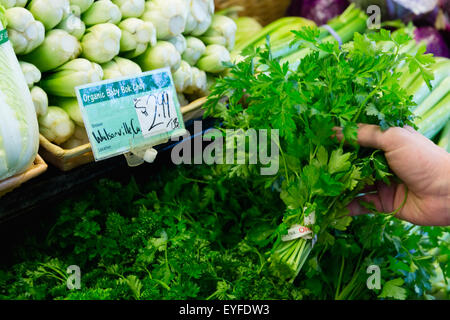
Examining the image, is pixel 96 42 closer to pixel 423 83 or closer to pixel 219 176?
pixel 219 176

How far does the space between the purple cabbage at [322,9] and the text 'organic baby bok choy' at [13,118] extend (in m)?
1.79

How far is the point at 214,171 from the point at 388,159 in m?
0.52

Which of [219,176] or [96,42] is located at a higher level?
[96,42]

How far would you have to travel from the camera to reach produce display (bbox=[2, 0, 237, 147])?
3.75 feet

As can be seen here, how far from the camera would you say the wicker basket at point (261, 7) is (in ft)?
7.29

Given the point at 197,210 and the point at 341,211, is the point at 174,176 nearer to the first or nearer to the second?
the point at 197,210

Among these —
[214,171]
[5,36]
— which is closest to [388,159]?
[214,171]

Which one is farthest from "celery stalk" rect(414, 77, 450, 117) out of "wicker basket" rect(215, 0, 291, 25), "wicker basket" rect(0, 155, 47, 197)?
"wicker basket" rect(0, 155, 47, 197)

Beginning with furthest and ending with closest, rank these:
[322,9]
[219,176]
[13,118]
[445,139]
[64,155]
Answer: [322,9]
[445,139]
[219,176]
[64,155]
[13,118]

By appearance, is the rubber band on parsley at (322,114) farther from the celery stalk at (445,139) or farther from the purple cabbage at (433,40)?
the purple cabbage at (433,40)

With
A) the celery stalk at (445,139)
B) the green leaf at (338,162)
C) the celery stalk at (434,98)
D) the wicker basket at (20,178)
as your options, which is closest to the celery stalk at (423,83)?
the celery stalk at (434,98)

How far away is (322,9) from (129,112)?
1629 millimetres

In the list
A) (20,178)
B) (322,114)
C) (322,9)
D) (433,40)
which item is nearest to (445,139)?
(433,40)

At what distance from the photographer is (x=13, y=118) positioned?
99 centimetres
